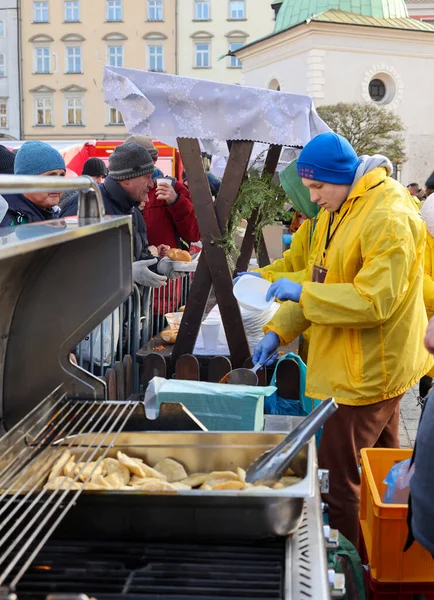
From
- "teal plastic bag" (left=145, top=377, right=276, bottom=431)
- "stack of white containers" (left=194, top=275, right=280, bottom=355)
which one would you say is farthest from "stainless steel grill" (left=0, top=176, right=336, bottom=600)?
"stack of white containers" (left=194, top=275, right=280, bottom=355)

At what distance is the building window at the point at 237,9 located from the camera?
152ft

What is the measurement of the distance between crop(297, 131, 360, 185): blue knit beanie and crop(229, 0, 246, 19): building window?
46856mm

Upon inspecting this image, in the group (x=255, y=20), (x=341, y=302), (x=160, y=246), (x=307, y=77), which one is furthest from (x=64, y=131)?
(x=341, y=302)

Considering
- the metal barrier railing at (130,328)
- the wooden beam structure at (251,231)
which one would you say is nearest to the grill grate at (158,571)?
the metal barrier railing at (130,328)

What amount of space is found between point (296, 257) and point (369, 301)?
4.45 feet

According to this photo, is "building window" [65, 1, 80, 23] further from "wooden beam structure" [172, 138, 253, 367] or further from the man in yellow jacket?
the man in yellow jacket

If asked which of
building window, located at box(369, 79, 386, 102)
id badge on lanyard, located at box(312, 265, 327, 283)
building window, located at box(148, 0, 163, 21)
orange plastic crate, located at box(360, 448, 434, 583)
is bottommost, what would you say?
orange plastic crate, located at box(360, 448, 434, 583)

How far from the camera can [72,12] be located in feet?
155

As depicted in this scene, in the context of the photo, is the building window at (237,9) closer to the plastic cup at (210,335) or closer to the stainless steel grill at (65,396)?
the plastic cup at (210,335)

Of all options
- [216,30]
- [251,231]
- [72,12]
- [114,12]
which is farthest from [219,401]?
[72,12]

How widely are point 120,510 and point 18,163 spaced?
266 centimetres

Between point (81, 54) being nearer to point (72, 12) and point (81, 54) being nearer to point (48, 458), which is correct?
point (72, 12)

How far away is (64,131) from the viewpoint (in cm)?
4688

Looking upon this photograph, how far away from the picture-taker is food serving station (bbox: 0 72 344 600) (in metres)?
1.44
